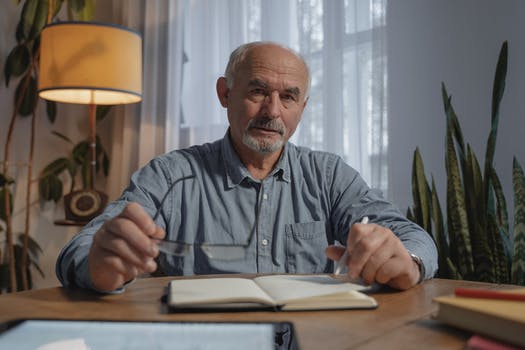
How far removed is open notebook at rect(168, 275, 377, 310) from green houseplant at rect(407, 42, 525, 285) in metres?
0.87

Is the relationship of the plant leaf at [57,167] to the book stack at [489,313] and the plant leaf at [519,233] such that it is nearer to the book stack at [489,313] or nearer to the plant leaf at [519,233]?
the plant leaf at [519,233]

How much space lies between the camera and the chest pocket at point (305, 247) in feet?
4.64

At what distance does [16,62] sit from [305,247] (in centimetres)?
225

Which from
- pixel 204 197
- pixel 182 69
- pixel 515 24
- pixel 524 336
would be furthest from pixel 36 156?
pixel 524 336

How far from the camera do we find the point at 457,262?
5.49 feet

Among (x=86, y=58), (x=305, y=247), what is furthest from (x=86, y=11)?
(x=305, y=247)

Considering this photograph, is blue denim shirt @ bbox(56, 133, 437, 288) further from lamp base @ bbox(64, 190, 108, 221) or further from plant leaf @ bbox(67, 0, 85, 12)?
plant leaf @ bbox(67, 0, 85, 12)

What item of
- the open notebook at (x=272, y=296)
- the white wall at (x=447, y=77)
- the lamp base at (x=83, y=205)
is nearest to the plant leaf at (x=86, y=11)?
the lamp base at (x=83, y=205)

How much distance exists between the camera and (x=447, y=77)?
2010 mm

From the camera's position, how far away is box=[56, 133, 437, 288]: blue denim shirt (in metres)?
1.36

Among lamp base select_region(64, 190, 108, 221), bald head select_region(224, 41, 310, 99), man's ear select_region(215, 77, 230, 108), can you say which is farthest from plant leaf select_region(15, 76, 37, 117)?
bald head select_region(224, 41, 310, 99)

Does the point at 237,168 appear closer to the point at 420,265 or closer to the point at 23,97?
the point at 420,265

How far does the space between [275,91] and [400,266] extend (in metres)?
0.80

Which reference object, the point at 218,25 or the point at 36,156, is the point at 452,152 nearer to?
the point at 218,25
